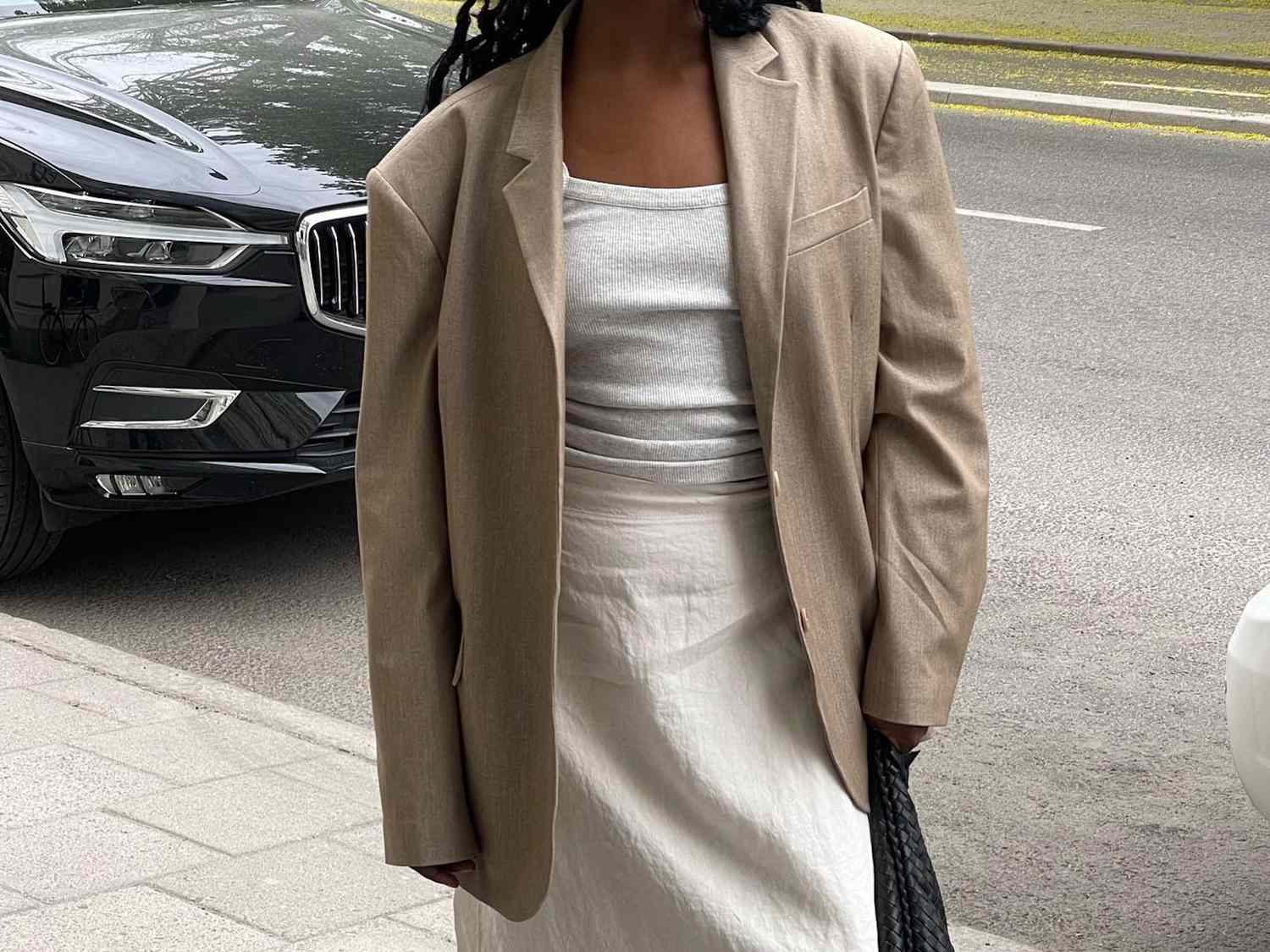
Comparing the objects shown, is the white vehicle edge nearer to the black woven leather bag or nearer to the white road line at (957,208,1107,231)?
the black woven leather bag

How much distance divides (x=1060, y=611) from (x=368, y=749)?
1.97 meters

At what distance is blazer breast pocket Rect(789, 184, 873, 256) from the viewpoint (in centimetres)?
202

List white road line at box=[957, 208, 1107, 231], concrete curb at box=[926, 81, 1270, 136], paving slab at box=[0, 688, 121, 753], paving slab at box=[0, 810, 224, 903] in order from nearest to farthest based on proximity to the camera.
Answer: paving slab at box=[0, 810, 224, 903] → paving slab at box=[0, 688, 121, 753] → white road line at box=[957, 208, 1107, 231] → concrete curb at box=[926, 81, 1270, 136]

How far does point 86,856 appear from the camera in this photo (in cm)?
362

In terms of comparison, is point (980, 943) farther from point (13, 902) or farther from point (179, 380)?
point (179, 380)

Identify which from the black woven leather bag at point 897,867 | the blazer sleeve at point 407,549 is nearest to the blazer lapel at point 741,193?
the blazer sleeve at point 407,549

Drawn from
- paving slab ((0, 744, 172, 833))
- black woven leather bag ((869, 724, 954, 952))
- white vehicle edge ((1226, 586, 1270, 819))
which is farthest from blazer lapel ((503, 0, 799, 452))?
paving slab ((0, 744, 172, 833))

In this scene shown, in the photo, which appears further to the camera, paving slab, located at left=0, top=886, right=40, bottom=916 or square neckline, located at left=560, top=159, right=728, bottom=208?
paving slab, located at left=0, top=886, right=40, bottom=916

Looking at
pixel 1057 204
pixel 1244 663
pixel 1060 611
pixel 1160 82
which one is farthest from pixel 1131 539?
pixel 1160 82

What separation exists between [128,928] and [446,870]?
4.41 feet

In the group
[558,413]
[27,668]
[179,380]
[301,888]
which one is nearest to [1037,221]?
[179,380]

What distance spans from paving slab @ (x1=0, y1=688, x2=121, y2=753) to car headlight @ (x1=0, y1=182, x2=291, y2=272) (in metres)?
1.21

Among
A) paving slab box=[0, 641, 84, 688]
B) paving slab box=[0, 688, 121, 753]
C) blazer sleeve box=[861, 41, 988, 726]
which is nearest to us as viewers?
blazer sleeve box=[861, 41, 988, 726]

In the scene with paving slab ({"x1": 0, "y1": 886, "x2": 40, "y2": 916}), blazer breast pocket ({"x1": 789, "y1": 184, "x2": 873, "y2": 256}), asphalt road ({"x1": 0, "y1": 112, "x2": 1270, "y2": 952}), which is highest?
blazer breast pocket ({"x1": 789, "y1": 184, "x2": 873, "y2": 256})
